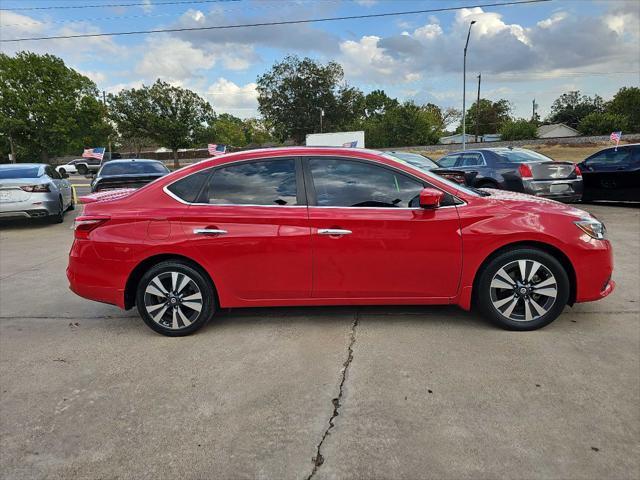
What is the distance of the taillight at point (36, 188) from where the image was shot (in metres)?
9.66

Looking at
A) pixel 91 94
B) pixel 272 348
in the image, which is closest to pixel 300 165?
pixel 272 348

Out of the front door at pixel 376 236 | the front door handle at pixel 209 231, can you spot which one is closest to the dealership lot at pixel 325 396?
the front door at pixel 376 236

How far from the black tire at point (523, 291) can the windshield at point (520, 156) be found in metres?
6.98

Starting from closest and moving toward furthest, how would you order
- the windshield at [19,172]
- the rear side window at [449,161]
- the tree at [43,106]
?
the windshield at [19,172]
the rear side window at [449,161]
the tree at [43,106]

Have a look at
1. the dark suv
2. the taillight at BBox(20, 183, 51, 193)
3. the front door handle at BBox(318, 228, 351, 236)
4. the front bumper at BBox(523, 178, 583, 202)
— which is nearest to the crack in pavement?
the front door handle at BBox(318, 228, 351, 236)

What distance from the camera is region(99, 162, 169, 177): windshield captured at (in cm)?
1070

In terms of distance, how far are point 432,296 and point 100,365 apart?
8.97 ft

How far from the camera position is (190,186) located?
13.1 ft

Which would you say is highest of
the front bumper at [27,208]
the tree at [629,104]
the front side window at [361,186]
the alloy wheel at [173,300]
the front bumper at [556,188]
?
the tree at [629,104]

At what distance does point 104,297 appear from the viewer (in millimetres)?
4027

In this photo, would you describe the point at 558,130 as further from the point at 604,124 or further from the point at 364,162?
the point at 364,162

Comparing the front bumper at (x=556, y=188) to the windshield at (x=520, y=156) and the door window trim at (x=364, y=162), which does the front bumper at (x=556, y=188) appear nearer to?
the windshield at (x=520, y=156)

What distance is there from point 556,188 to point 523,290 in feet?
22.3

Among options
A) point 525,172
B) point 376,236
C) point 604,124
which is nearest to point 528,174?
point 525,172
